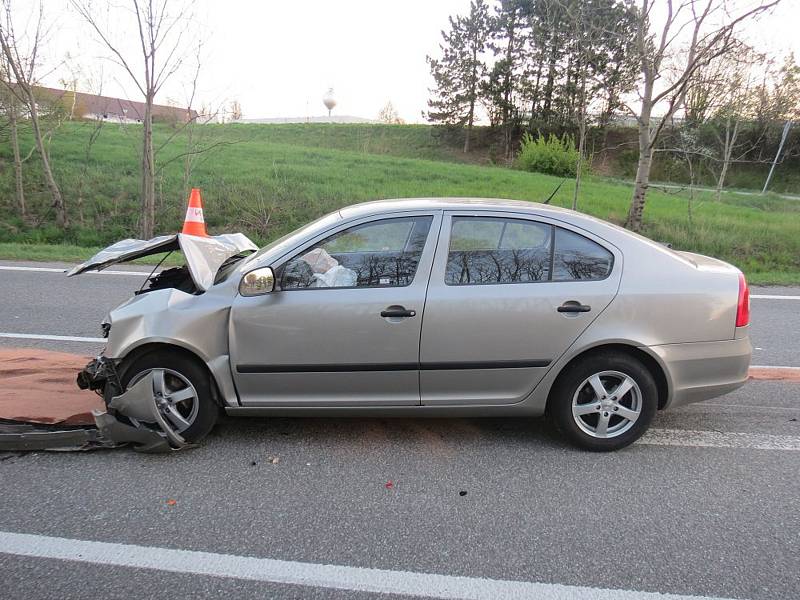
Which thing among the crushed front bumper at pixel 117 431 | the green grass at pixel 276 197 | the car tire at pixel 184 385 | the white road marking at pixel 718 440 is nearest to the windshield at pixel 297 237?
the car tire at pixel 184 385

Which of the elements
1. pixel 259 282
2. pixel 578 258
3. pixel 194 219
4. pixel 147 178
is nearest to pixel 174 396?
pixel 259 282

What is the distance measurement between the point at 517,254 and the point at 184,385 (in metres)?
2.24

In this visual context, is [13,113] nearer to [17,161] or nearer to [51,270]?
[17,161]

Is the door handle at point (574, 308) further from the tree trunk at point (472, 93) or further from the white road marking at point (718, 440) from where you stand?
the tree trunk at point (472, 93)

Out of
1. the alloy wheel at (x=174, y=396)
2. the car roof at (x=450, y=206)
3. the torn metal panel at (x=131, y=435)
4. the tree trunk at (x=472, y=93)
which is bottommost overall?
the torn metal panel at (x=131, y=435)

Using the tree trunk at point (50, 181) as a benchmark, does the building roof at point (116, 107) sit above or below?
above

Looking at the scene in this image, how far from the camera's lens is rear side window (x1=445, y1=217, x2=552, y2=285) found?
3.50 m

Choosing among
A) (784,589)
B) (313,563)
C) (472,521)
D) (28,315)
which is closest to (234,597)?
(313,563)

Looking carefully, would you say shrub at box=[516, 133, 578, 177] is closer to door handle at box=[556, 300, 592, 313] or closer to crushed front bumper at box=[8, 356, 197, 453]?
door handle at box=[556, 300, 592, 313]

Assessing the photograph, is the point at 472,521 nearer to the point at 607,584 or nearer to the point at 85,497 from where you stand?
the point at 607,584

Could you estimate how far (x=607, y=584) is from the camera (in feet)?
7.89

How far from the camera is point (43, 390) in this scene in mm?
4223

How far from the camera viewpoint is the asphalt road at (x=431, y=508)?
2434 mm

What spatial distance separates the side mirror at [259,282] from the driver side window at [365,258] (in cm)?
8
